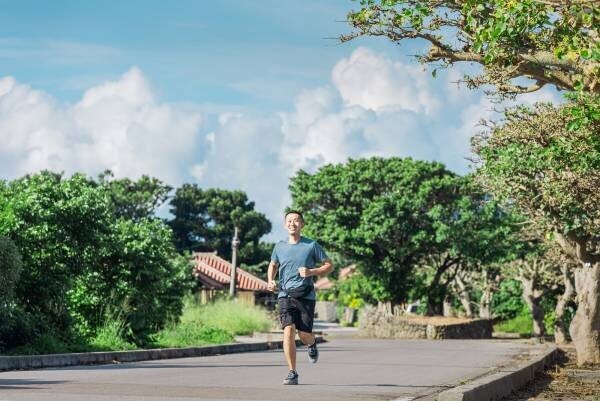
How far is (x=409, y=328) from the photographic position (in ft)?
176

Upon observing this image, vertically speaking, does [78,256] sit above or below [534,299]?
below

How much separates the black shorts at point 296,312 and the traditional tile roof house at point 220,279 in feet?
202

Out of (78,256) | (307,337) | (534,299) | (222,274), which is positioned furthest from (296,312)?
(222,274)

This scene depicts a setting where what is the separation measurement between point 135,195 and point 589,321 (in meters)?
59.5

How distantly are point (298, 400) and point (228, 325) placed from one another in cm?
2986

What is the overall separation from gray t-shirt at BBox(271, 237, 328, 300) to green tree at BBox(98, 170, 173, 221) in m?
67.4

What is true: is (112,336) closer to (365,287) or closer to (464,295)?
(365,287)

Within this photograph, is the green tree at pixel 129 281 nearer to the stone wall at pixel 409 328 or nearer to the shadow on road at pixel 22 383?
the shadow on road at pixel 22 383

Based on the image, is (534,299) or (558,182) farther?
(534,299)

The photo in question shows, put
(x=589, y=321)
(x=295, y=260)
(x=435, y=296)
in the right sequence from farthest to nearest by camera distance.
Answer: (x=435, y=296)
(x=589, y=321)
(x=295, y=260)

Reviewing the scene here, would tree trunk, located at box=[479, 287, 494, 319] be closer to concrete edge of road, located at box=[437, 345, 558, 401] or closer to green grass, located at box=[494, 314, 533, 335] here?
green grass, located at box=[494, 314, 533, 335]

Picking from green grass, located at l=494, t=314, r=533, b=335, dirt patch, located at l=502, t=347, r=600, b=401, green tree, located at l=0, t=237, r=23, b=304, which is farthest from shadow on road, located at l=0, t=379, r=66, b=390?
green grass, located at l=494, t=314, r=533, b=335

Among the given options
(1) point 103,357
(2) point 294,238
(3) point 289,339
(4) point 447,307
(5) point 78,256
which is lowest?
(1) point 103,357

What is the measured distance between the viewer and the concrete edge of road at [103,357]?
18062mm
